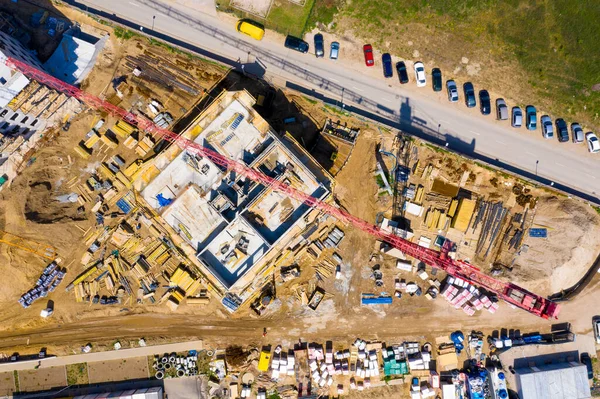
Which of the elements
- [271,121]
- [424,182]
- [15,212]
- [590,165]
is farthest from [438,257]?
[15,212]

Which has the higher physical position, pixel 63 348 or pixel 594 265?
pixel 594 265

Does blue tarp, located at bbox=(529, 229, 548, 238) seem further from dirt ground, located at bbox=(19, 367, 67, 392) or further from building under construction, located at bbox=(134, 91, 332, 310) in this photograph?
dirt ground, located at bbox=(19, 367, 67, 392)

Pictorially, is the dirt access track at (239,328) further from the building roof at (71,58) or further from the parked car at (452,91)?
the building roof at (71,58)

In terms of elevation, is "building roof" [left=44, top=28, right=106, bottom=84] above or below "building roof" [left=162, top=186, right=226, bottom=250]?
above

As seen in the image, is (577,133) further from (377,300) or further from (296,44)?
(296,44)

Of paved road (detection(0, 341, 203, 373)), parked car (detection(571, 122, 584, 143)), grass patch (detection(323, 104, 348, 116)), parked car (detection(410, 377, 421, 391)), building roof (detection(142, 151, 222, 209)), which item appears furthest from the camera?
paved road (detection(0, 341, 203, 373))

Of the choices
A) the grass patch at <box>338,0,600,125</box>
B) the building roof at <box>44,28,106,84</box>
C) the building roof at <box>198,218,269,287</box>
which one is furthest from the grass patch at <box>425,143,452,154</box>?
the building roof at <box>44,28,106,84</box>

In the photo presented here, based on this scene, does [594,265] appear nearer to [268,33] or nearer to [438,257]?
[438,257]
